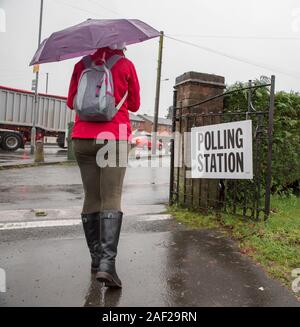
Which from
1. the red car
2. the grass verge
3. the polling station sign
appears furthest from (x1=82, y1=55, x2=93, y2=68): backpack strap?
the red car

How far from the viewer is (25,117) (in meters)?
21.8

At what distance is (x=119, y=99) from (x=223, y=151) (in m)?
2.20

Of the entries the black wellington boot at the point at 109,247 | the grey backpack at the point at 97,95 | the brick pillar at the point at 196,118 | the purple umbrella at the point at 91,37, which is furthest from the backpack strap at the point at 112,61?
the brick pillar at the point at 196,118

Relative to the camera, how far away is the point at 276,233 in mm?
3980

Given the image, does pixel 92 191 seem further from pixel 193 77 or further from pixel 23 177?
pixel 23 177

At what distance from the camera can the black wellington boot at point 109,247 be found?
2.59 metres

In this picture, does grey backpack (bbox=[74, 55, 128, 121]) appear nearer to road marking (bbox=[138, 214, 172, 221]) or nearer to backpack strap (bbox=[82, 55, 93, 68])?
backpack strap (bbox=[82, 55, 93, 68])

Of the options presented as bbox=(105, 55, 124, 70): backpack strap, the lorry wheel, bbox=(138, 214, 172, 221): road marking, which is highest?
the lorry wheel

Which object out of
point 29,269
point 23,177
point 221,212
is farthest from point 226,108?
point 23,177

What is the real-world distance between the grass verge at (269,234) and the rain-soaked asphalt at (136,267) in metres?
0.15

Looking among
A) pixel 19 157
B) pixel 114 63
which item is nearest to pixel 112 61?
pixel 114 63

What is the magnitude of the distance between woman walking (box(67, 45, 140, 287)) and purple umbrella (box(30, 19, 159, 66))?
0.48ft

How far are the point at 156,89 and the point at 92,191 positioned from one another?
2461 centimetres

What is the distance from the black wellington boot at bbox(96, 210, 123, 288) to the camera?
8.51 feet
